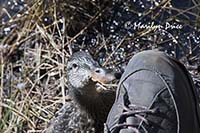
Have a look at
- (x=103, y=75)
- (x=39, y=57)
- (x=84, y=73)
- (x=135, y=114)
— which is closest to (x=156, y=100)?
(x=135, y=114)

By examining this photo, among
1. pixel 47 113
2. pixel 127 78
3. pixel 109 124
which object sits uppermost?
pixel 127 78

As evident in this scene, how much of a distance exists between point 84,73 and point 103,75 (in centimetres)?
15

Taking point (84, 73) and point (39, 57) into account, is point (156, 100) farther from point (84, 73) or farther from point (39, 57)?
point (39, 57)

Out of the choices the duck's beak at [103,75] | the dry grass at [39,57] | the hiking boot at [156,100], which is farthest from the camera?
the dry grass at [39,57]

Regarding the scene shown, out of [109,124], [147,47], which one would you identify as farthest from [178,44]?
[109,124]

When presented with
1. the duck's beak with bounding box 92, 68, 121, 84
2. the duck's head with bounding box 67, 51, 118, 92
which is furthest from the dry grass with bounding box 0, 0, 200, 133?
the duck's beak with bounding box 92, 68, 121, 84

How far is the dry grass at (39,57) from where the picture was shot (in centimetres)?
247

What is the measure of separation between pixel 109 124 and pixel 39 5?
120cm

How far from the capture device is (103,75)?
185 cm

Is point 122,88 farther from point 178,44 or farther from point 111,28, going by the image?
point 111,28

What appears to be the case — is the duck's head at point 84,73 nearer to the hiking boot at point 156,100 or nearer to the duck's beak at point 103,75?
the duck's beak at point 103,75

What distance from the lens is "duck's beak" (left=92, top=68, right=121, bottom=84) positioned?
5.90 feet

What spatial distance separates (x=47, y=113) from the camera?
2479mm

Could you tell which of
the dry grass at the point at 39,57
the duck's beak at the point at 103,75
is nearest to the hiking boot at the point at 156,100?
the duck's beak at the point at 103,75
